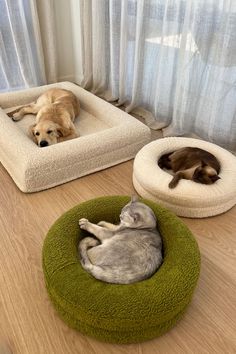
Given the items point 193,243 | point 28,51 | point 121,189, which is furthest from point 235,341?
point 28,51

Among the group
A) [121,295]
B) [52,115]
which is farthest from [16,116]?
[121,295]

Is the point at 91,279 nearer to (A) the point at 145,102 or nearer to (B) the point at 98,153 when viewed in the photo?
(B) the point at 98,153

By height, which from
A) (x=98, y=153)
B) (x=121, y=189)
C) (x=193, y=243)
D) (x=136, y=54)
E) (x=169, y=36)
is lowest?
(x=121, y=189)

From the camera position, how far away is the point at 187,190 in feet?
5.02

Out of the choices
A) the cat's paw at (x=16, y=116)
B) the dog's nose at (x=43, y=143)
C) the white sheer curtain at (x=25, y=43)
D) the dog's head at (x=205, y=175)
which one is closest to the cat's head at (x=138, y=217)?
the dog's head at (x=205, y=175)

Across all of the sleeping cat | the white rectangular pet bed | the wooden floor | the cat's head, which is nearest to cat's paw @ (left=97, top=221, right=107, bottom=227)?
the sleeping cat

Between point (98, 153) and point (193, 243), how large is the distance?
907 mm

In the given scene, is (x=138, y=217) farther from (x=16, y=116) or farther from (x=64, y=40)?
(x=64, y=40)

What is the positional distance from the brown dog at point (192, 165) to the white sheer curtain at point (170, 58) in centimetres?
41

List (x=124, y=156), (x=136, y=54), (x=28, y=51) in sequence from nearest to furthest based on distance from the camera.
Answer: (x=124, y=156), (x=136, y=54), (x=28, y=51)

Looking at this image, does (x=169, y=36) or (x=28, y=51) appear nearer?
(x=169, y=36)

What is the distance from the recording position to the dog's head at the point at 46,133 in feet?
6.43

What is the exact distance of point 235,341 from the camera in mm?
1097

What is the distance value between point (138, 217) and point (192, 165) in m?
0.61
